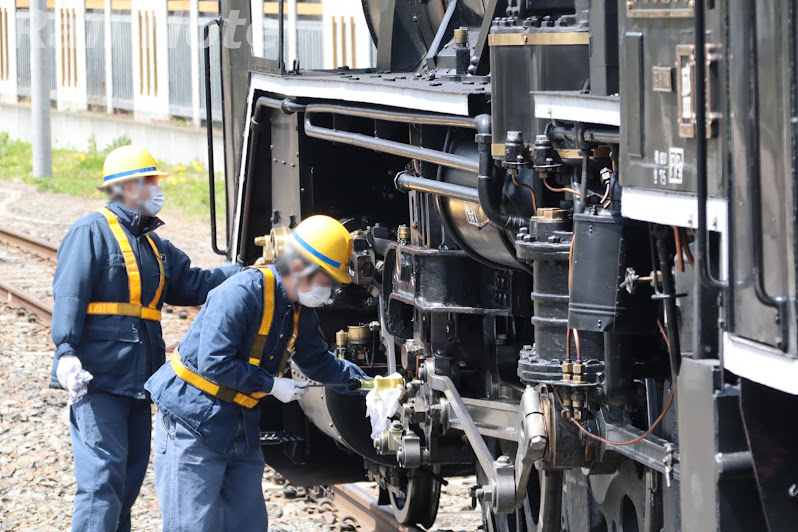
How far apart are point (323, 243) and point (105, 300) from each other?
127 centimetres

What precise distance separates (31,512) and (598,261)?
4.30m

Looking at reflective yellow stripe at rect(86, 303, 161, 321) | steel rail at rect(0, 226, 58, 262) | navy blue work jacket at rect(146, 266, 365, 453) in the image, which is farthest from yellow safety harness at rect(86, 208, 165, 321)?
steel rail at rect(0, 226, 58, 262)

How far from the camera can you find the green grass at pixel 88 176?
1905cm

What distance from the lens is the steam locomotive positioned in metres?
3.04

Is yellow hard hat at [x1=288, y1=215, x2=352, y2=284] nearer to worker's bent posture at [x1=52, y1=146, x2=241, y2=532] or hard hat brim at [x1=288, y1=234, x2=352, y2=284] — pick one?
hard hat brim at [x1=288, y1=234, x2=352, y2=284]

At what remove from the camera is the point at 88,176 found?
→ 22.6 meters

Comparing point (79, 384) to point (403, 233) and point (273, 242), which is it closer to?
point (403, 233)

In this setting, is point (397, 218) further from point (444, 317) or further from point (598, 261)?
point (598, 261)

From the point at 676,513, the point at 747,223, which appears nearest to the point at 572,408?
the point at 676,513

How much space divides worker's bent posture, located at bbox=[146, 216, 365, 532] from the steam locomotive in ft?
1.60

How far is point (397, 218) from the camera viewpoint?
7176 millimetres

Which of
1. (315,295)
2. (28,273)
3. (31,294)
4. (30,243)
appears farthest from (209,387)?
(30,243)

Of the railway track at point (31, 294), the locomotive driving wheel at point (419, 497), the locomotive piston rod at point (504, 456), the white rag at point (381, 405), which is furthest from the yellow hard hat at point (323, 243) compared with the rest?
the railway track at point (31, 294)

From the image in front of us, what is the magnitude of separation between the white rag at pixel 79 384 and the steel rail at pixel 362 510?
1.86 metres
